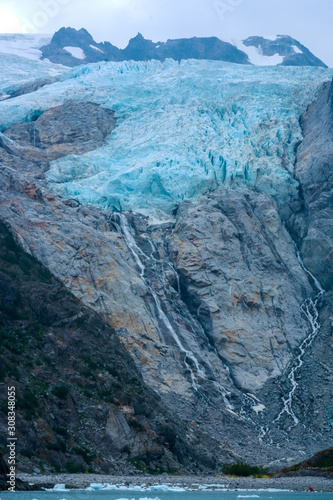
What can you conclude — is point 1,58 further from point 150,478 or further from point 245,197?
point 150,478

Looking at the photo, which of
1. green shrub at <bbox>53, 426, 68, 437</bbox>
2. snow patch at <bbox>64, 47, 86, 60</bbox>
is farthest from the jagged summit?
green shrub at <bbox>53, 426, 68, 437</bbox>

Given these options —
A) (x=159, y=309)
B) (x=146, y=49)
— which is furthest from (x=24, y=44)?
(x=159, y=309)

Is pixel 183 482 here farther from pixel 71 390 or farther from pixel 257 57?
pixel 257 57

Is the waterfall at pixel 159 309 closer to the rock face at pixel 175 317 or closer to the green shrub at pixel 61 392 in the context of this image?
Answer: the rock face at pixel 175 317

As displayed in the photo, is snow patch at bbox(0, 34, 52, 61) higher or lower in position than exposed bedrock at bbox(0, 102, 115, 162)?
higher

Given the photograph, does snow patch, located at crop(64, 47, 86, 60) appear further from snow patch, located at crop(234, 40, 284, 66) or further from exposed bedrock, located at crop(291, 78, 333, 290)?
exposed bedrock, located at crop(291, 78, 333, 290)

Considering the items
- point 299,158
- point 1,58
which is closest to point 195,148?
point 299,158

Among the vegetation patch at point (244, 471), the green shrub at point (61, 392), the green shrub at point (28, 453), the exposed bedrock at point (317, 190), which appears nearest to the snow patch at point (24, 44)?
the exposed bedrock at point (317, 190)
